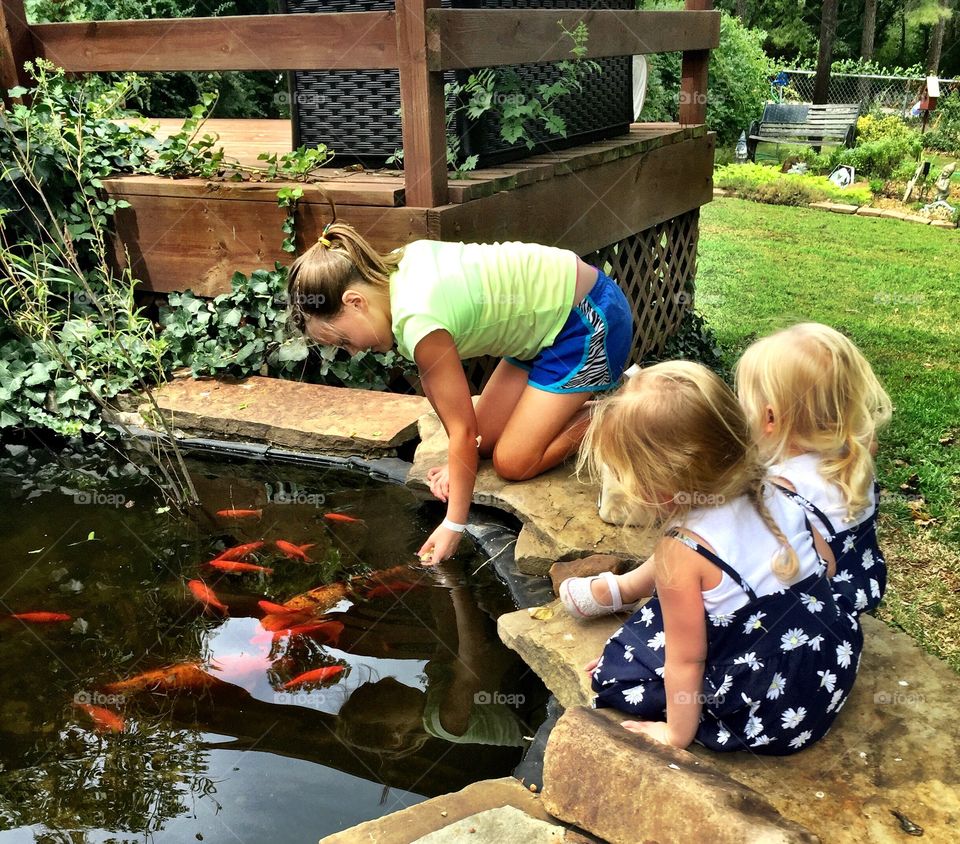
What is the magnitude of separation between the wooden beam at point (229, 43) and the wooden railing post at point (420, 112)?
12cm

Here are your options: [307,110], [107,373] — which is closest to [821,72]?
[307,110]

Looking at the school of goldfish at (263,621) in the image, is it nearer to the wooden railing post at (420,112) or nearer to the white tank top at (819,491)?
the white tank top at (819,491)

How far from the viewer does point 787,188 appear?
39.9ft

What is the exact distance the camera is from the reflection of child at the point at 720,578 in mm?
2023

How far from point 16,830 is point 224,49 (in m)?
3.53

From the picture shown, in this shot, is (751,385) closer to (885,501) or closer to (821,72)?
(885,501)

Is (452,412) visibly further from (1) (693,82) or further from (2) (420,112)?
(1) (693,82)

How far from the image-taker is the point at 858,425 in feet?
7.97

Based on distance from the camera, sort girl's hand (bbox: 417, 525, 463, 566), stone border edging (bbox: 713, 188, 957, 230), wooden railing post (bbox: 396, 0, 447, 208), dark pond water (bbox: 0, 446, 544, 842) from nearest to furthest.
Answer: dark pond water (bbox: 0, 446, 544, 842) < girl's hand (bbox: 417, 525, 463, 566) < wooden railing post (bbox: 396, 0, 447, 208) < stone border edging (bbox: 713, 188, 957, 230)

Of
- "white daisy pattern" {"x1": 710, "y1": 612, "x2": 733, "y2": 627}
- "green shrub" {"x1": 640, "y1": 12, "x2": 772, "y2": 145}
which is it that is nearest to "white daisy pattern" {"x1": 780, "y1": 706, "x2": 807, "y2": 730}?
"white daisy pattern" {"x1": 710, "y1": 612, "x2": 733, "y2": 627}

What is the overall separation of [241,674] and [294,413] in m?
1.68

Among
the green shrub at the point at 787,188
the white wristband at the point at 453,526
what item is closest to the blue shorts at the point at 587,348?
the white wristband at the point at 453,526

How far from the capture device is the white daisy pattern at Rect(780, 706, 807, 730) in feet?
A: 6.70

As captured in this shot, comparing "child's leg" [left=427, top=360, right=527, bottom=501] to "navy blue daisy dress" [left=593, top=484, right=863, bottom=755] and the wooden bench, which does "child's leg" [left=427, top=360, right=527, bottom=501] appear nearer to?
"navy blue daisy dress" [left=593, top=484, right=863, bottom=755]
